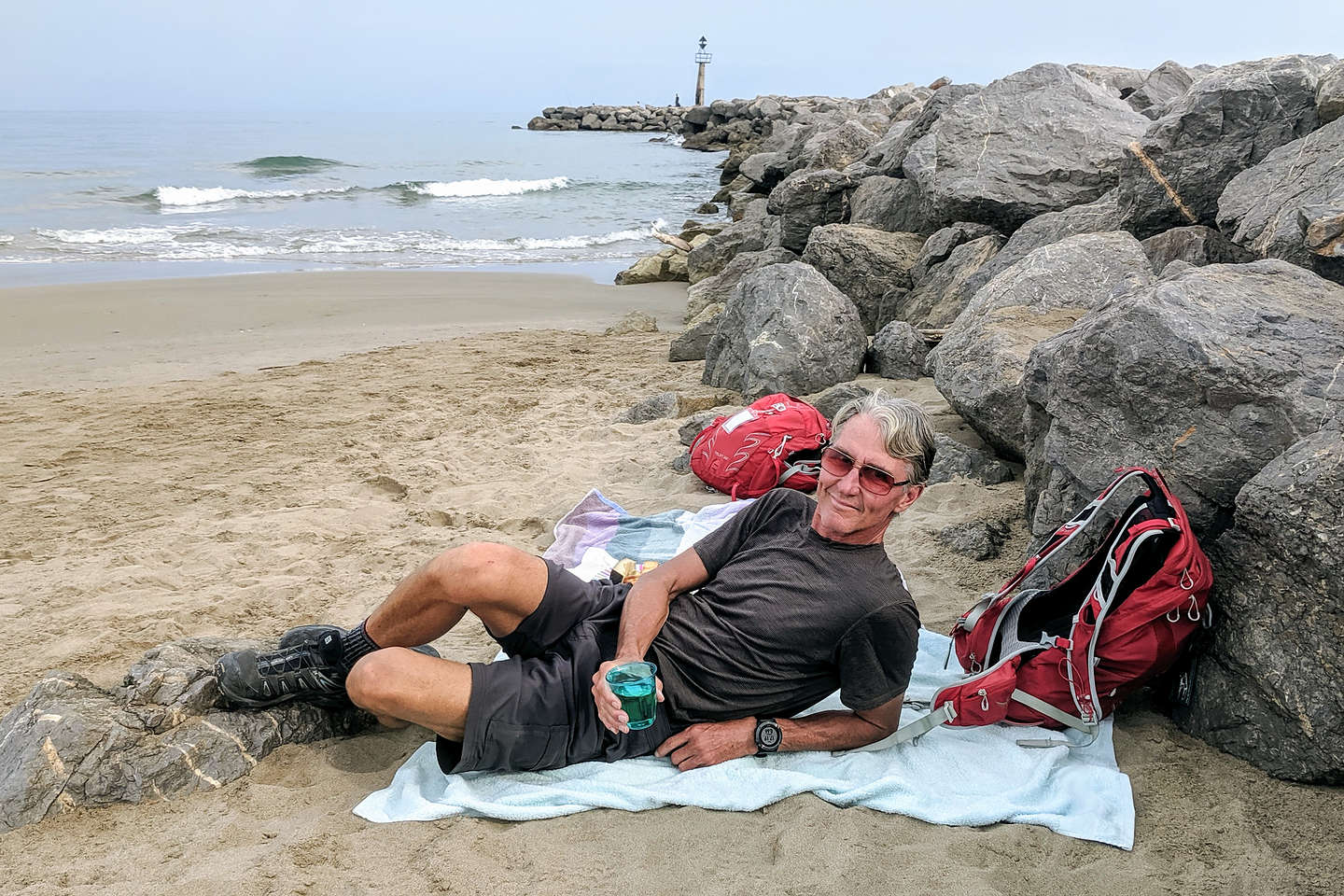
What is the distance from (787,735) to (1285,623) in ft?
5.05

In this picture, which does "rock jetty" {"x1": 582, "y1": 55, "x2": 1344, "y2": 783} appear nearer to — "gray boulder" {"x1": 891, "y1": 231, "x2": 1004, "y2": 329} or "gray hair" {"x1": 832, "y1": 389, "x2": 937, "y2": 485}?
"gray boulder" {"x1": 891, "y1": 231, "x2": 1004, "y2": 329}

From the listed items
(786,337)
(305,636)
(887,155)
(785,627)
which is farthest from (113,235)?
(785,627)

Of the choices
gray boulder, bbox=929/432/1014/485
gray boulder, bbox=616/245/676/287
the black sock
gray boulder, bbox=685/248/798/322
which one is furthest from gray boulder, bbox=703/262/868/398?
gray boulder, bbox=616/245/676/287

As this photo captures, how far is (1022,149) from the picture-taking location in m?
8.35

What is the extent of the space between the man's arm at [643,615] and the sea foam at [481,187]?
24549 millimetres

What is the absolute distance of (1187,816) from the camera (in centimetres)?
291

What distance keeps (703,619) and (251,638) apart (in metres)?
2.00

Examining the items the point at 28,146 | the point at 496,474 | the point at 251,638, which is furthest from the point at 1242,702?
the point at 28,146

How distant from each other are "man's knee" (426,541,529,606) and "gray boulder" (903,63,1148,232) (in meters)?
6.31

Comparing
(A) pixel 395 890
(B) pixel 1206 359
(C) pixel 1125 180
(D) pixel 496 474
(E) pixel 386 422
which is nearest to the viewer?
(A) pixel 395 890

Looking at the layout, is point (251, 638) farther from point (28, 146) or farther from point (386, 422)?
point (28, 146)

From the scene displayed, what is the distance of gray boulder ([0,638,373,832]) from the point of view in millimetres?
2922

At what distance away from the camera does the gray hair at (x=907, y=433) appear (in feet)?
9.93

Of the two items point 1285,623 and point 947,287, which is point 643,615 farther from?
point 947,287
